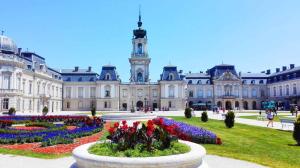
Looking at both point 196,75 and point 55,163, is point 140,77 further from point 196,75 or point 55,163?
point 55,163

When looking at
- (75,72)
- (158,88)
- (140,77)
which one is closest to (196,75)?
(158,88)

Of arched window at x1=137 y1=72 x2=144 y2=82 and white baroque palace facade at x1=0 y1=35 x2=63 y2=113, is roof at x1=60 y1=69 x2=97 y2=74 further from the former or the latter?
arched window at x1=137 y1=72 x2=144 y2=82

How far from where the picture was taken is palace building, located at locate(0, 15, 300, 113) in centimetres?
6662

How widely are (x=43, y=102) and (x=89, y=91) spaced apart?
1502 centimetres

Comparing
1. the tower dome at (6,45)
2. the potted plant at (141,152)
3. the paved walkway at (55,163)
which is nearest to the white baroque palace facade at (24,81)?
the tower dome at (6,45)

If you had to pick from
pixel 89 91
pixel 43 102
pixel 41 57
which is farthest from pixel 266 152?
pixel 89 91

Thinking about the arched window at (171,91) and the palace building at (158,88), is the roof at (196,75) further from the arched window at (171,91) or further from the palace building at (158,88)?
the arched window at (171,91)

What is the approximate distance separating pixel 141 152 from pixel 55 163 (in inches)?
128

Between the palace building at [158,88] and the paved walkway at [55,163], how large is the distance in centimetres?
5185

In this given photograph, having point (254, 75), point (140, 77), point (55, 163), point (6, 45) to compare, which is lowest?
point (55, 163)

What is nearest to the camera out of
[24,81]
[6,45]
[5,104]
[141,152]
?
[141,152]

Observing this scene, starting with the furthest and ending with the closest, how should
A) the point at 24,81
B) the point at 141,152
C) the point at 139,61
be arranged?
the point at 139,61, the point at 24,81, the point at 141,152

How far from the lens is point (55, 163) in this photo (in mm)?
A: 8211

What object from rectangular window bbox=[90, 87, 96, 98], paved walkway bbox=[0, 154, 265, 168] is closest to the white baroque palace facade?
rectangular window bbox=[90, 87, 96, 98]
